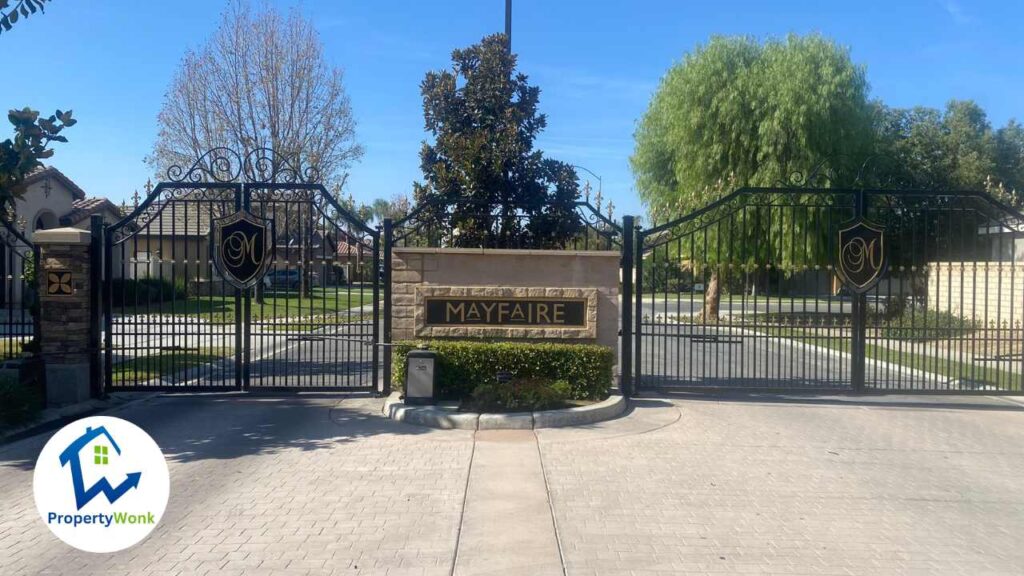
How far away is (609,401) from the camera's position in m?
10.2

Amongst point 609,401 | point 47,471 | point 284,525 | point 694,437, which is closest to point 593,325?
point 609,401

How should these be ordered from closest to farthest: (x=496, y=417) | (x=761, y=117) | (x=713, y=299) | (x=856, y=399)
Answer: (x=496, y=417) → (x=856, y=399) → (x=713, y=299) → (x=761, y=117)

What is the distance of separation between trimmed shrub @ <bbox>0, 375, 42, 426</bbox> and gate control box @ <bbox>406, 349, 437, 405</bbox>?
431cm

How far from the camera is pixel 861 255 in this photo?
11211 millimetres

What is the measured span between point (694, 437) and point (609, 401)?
1476mm

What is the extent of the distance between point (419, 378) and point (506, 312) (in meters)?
1.61

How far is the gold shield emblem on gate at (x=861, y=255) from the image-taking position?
11.1m

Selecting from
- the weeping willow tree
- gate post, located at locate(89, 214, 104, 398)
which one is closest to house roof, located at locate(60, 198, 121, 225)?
gate post, located at locate(89, 214, 104, 398)

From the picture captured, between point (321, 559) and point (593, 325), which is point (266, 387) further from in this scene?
point (321, 559)

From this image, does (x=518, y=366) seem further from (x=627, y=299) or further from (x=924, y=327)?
(x=924, y=327)

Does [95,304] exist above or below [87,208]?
below

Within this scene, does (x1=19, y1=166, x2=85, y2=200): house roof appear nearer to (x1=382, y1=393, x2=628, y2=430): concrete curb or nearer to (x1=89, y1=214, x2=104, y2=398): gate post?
(x1=89, y1=214, x2=104, y2=398): gate post

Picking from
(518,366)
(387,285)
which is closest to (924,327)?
(518,366)

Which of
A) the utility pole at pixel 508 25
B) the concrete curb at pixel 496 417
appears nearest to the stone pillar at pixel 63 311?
the concrete curb at pixel 496 417
